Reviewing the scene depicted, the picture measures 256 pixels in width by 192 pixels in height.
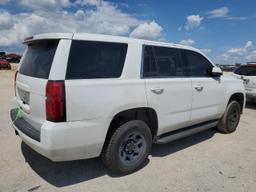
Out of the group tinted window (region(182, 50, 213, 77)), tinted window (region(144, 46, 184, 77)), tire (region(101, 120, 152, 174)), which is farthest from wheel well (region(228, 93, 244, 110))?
tire (region(101, 120, 152, 174))

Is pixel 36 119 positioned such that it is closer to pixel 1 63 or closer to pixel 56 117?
pixel 56 117

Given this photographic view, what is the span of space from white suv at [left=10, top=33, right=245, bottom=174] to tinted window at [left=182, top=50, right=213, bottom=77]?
0.03 meters

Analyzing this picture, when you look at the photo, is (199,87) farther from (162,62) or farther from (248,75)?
(248,75)

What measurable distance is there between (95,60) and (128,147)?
141 cm

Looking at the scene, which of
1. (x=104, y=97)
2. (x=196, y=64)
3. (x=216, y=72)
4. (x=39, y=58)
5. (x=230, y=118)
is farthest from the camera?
(x=230, y=118)

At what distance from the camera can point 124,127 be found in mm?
3424

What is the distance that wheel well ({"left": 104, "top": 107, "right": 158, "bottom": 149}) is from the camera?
135 inches

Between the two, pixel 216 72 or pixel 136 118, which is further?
pixel 216 72

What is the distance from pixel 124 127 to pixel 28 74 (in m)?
1.56

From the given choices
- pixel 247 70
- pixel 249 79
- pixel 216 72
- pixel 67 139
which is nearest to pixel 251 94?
pixel 249 79

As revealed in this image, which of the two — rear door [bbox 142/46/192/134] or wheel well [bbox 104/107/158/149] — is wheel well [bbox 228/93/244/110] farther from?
wheel well [bbox 104/107/158/149]

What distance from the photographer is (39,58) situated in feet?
10.7

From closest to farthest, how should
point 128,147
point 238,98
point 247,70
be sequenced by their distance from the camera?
point 128,147, point 238,98, point 247,70

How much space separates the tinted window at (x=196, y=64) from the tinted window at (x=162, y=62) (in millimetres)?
252
